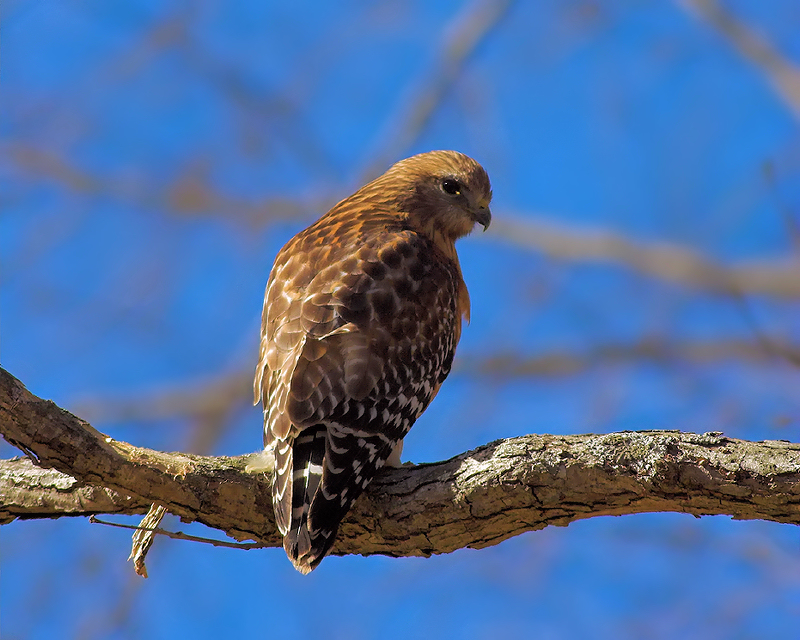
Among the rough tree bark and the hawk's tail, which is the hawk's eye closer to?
the rough tree bark

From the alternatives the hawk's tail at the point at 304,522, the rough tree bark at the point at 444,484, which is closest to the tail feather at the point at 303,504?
the hawk's tail at the point at 304,522

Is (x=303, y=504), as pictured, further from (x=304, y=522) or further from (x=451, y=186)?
(x=451, y=186)

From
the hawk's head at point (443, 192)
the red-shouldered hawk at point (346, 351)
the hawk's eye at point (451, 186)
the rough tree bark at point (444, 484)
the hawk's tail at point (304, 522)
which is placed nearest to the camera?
the rough tree bark at point (444, 484)

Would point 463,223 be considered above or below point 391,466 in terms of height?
above

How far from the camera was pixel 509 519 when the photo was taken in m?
3.91

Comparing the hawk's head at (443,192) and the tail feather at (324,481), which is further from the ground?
the hawk's head at (443,192)

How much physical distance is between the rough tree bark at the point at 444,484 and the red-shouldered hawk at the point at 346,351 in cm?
22

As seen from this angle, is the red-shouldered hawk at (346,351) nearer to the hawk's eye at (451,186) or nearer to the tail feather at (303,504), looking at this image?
the tail feather at (303,504)

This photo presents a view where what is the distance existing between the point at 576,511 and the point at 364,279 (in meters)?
1.48

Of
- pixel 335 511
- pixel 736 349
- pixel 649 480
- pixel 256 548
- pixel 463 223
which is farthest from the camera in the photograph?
pixel 736 349

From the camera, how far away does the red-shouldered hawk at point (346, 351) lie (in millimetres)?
3926

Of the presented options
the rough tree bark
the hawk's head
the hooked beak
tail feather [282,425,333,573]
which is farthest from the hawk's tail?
the hooked beak

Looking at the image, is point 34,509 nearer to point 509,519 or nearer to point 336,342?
point 336,342

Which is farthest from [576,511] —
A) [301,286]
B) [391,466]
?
[301,286]
